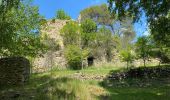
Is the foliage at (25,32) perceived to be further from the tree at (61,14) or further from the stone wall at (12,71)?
the tree at (61,14)

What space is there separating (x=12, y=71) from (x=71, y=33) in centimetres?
2302

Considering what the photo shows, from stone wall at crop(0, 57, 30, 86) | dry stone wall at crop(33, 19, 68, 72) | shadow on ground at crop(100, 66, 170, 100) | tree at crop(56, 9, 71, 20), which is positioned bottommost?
shadow on ground at crop(100, 66, 170, 100)

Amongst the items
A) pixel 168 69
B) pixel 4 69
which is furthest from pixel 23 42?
pixel 168 69

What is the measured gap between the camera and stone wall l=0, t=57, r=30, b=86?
22484mm

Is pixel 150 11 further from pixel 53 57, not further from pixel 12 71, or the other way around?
pixel 53 57

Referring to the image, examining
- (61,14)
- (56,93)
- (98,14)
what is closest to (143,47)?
(56,93)

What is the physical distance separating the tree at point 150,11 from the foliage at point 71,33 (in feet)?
83.8

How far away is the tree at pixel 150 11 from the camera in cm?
1805

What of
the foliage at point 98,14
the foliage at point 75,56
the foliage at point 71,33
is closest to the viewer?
the foliage at point 75,56

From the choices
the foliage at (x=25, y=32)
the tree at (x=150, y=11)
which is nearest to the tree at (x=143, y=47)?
the foliage at (x=25, y=32)

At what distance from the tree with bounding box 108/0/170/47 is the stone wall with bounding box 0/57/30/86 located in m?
7.20

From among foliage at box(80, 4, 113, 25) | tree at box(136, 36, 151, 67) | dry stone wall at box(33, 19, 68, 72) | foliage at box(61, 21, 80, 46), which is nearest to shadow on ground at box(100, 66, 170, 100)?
tree at box(136, 36, 151, 67)

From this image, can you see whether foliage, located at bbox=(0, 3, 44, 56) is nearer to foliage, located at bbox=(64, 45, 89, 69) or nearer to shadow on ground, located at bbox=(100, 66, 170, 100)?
shadow on ground, located at bbox=(100, 66, 170, 100)

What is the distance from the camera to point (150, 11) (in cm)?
1848
